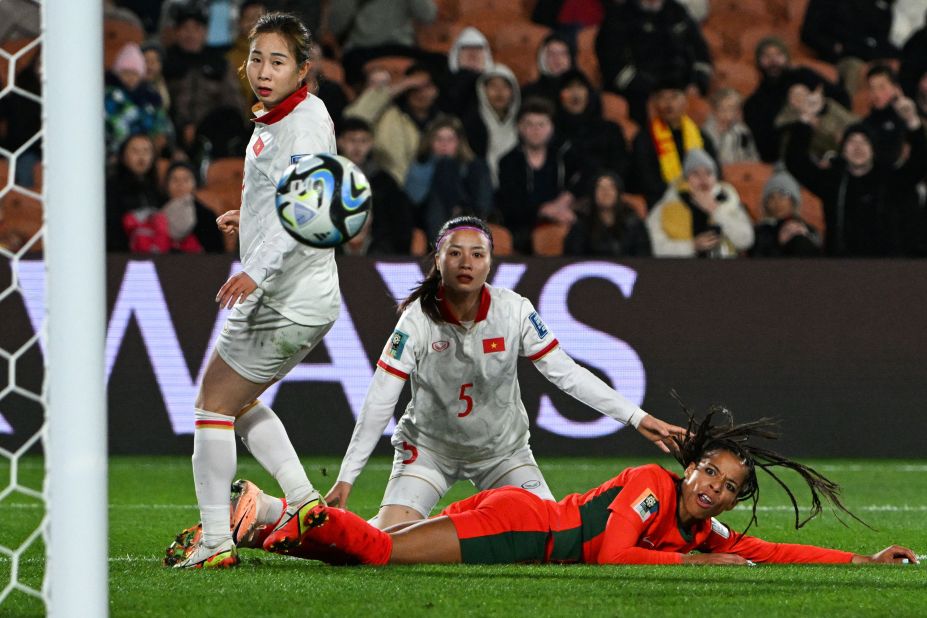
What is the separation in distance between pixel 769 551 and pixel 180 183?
18.9ft

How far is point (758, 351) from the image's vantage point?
878 cm

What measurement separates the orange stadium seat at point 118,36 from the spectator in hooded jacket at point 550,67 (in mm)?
2970

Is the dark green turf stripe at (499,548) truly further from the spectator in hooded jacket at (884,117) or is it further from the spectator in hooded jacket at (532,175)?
the spectator in hooded jacket at (884,117)

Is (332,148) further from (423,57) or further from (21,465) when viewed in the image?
(423,57)

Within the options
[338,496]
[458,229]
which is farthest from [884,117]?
[338,496]

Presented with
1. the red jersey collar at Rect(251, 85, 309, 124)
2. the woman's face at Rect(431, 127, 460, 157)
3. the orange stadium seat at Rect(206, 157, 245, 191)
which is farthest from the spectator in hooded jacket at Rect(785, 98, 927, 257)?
the red jersey collar at Rect(251, 85, 309, 124)

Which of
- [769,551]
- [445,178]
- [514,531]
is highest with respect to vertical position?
[445,178]

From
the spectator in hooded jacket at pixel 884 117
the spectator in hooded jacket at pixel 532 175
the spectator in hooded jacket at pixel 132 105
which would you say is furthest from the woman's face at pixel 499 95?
the spectator in hooded jacket at pixel 884 117

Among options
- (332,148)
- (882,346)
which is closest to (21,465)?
(332,148)

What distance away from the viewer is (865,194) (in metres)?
9.87

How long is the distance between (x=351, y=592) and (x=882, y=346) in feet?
19.1

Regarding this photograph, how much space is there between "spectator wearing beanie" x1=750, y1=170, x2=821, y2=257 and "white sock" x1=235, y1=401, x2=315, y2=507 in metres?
5.77

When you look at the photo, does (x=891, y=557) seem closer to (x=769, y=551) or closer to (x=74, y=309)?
(x=769, y=551)

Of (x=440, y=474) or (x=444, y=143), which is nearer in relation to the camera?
(x=440, y=474)
